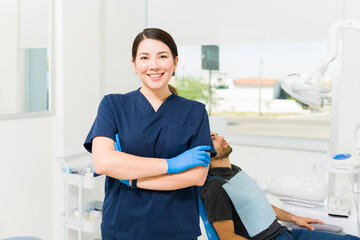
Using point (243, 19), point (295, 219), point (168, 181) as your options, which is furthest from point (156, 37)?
point (243, 19)

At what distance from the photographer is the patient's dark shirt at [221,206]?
156cm

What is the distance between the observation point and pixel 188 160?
42.1 inches

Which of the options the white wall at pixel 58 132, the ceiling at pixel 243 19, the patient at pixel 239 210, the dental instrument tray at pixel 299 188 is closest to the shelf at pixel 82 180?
the white wall at pixel 58 132

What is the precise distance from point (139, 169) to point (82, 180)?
123 cm

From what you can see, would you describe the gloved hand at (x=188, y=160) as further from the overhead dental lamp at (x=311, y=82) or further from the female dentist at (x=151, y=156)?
the overhead dental lamp at (x=311, y=82)

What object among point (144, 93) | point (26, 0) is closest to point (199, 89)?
point (26, 0)

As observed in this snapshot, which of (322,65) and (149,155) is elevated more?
(322,65)

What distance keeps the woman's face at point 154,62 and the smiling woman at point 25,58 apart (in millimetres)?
1229

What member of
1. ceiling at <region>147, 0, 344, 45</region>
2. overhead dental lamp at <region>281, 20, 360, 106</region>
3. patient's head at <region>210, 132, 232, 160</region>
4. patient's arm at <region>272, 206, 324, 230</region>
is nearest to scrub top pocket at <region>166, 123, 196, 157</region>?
overhead dental lamp at <region>281, 20, 360, 106</region>

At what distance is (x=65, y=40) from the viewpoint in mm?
2260

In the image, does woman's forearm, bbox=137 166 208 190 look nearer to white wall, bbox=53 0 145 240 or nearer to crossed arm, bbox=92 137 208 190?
crossed arm, bbox=92 137 208 190

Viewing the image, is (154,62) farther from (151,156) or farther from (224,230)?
(224,230)

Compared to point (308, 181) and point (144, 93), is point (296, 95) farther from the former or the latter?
point (308, 181)

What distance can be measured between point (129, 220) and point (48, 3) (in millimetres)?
1619
